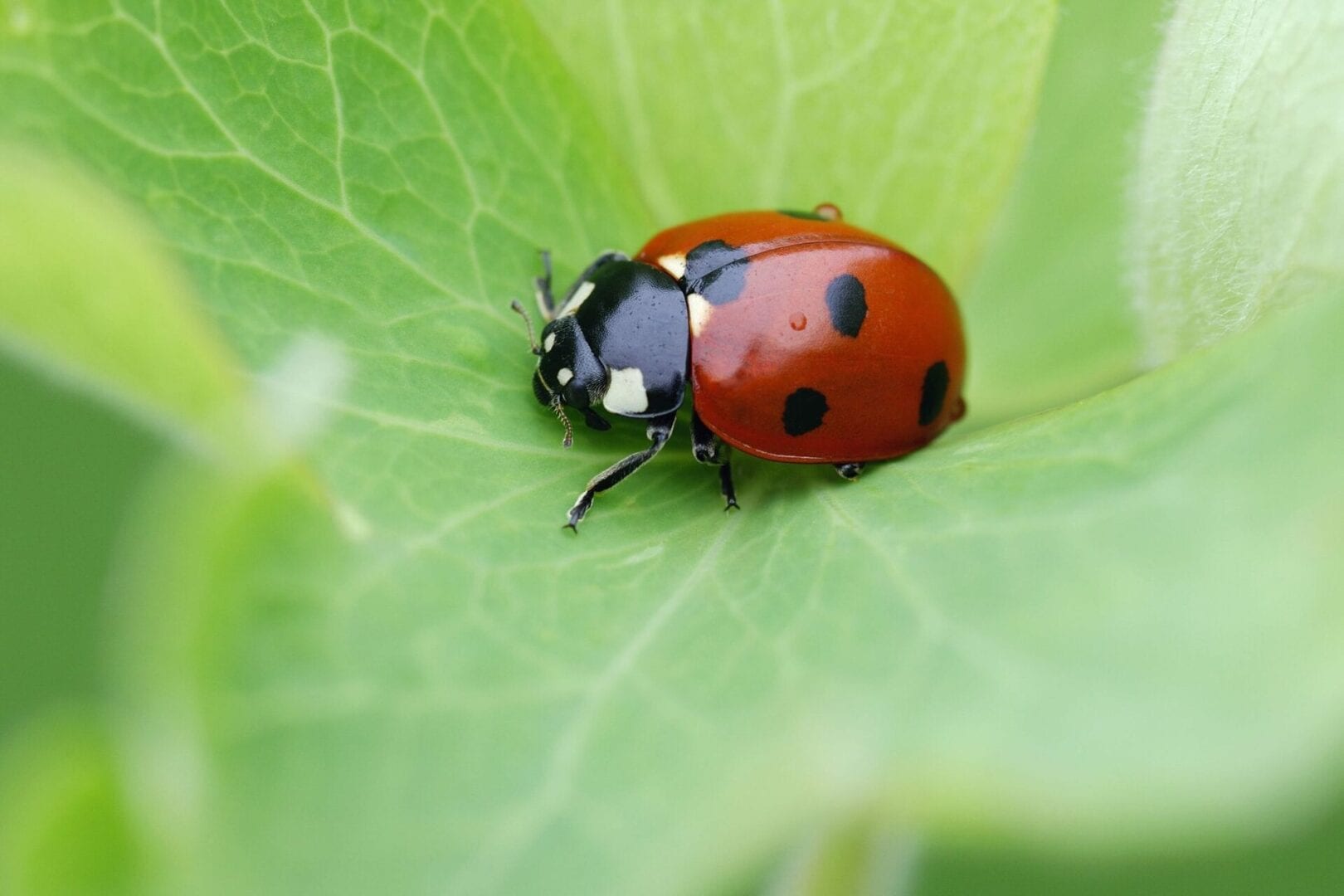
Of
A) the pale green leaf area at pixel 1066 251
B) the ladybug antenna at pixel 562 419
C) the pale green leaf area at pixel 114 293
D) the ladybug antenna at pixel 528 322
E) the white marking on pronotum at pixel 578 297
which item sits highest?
the pale green leaf area at pixel 114 293

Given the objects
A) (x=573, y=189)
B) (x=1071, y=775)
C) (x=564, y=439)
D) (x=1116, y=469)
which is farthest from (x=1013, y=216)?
(x=1071, y=775)

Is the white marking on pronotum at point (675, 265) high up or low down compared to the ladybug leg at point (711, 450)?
up

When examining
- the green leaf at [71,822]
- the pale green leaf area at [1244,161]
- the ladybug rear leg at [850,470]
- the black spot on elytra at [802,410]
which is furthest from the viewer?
the black spot on elytra at [802,410]

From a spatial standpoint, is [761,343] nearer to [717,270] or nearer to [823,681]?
[717,270]

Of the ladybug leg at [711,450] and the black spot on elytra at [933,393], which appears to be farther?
the black spot on elytra at [933,393]

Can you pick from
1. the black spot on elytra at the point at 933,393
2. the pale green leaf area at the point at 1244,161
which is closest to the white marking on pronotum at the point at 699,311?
the black spot on elytra at the point at 933,393

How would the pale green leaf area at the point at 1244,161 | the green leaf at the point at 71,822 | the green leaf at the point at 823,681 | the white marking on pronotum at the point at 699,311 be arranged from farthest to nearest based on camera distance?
the white marking on pronotum at the point at 699,311, the pale green leaf area at the point at 1244,161, the green leaf at the point at 71,822, the green leaf at the point at 823,681

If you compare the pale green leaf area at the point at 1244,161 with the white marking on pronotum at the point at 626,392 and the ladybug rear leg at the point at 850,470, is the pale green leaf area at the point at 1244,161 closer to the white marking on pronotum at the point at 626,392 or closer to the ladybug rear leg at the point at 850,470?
the ladybug rear leg at the point at 850,470

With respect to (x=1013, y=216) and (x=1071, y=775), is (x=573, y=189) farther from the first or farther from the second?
(x=1071, y=775)
